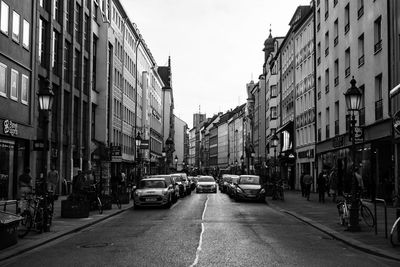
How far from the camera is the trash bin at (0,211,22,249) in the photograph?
1247cm

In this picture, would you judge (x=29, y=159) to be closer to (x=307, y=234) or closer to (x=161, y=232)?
(x=161, y=232)

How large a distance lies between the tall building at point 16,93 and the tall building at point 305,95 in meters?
27.4

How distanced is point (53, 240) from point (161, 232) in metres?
3.15

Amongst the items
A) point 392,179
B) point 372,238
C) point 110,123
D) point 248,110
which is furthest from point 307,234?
point 248,110

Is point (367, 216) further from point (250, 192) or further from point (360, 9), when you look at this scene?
point (360, 9)

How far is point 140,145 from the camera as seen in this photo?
40.6 meters

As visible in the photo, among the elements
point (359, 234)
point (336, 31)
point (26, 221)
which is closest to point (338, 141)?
point (336, 31)

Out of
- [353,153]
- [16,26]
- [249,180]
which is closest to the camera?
[353,153]

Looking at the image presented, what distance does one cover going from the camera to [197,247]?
13.0 m

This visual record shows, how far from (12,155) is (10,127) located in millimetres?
1923

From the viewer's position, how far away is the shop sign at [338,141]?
38953 mm

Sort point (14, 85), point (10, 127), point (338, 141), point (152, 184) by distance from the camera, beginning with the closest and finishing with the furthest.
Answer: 1. point (10, 127)
2. point (14, 85)
3. point (152, 184)
4. point (338, 141)

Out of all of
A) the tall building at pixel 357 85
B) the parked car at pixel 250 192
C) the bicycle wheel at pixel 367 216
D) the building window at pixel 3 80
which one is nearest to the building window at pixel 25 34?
the building window at pixel 3 80

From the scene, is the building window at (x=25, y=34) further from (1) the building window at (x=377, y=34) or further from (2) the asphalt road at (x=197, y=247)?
(1) the building window at (x=377, y=34)
